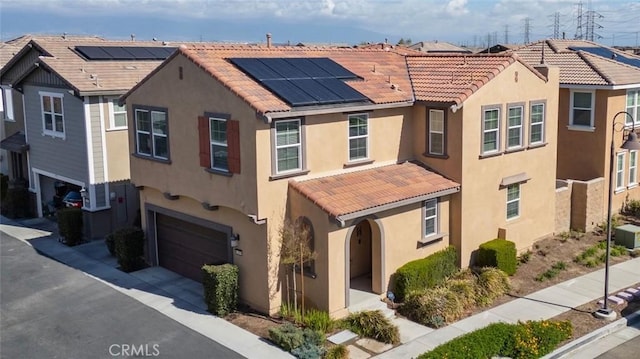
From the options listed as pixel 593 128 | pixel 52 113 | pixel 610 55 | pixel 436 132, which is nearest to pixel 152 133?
pixel 52 113

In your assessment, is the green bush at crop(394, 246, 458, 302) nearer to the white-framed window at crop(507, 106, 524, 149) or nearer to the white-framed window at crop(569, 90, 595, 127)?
the white-framed window at crop(507, 106, 524, 149)

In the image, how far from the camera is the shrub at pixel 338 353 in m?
15.0

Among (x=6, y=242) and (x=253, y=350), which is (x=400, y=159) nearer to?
(x=253, y=350)

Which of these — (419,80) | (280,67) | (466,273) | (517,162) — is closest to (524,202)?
(517,162)

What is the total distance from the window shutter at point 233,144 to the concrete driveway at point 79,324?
4.46 m

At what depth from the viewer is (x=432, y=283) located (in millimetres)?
→ 19312

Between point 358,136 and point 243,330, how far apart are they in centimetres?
661

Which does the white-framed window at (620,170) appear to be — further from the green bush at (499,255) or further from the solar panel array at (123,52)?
the solar panel array at (123,52)

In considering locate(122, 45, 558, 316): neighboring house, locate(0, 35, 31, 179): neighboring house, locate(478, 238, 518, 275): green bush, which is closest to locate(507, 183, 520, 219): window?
locate(122, 45, 558, 316): neighboring house

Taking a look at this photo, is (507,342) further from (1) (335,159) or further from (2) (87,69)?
(2) (87,69)

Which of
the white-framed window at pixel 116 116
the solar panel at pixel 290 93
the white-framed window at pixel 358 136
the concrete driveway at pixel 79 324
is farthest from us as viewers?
the white-framed window at pixel 116 116

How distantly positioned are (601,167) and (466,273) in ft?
32.0

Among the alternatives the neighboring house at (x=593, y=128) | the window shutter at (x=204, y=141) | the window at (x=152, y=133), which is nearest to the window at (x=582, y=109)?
the neighboring house at (x=593, y=128)

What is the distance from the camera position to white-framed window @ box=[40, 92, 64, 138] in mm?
25672
